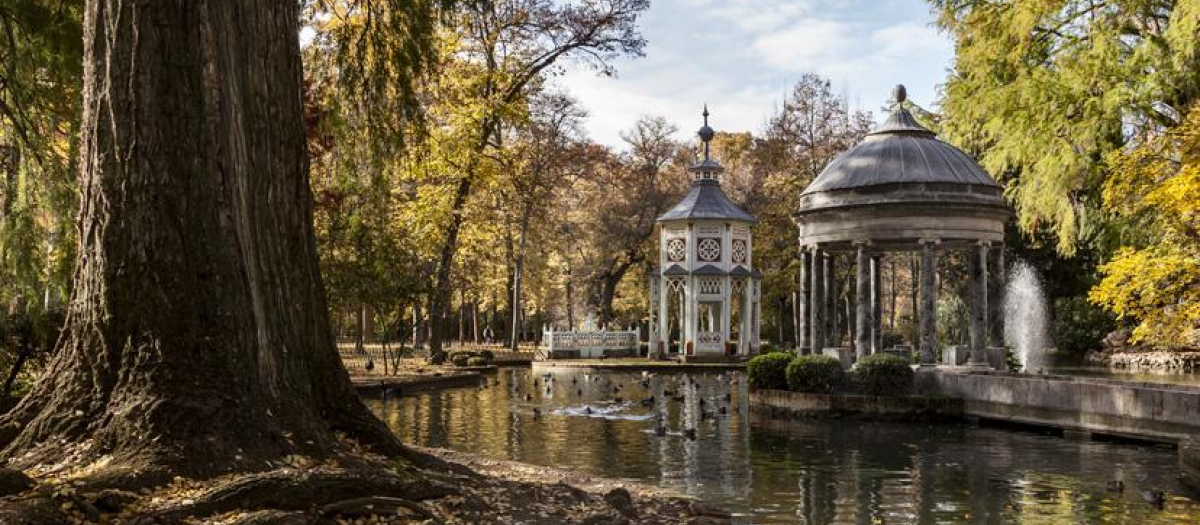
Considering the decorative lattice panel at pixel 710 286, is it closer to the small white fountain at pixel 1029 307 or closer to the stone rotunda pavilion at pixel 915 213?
the small white fountain at pixel 1029 307

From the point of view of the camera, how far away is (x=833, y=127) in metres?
48.9

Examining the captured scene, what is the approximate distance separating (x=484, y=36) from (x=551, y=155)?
37.2 feet

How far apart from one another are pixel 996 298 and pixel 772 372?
591cm

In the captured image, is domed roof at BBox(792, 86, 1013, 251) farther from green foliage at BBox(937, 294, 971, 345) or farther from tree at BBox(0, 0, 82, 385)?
green foliage at BBox(937, 294, 971, 345)

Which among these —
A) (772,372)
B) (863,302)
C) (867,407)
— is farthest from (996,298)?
(772,372)

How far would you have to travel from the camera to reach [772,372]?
23.1 meters

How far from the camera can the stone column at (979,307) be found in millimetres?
23219

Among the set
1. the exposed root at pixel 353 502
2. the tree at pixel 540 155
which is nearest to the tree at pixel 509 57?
the tree at pixel 540 155

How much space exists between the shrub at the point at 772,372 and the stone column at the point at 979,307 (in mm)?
4054

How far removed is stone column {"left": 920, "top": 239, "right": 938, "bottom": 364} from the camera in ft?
75.9

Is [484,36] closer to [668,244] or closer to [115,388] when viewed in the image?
[668,244]

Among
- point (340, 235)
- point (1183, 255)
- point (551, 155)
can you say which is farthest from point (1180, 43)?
point (551, 155)

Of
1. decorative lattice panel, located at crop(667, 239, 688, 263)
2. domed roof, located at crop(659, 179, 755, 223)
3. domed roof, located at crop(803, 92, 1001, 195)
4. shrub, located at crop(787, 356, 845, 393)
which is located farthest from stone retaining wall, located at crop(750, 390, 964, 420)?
decorative lattice panel, located at crop(667, 239, 688, 263)

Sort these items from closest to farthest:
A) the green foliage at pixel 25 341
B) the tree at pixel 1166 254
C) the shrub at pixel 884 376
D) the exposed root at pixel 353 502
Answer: the exposed root at pixel 353 502
the green foliage at pixel 25 341
the tree at pixel 1166 254
the shrub at pixel 884 376
